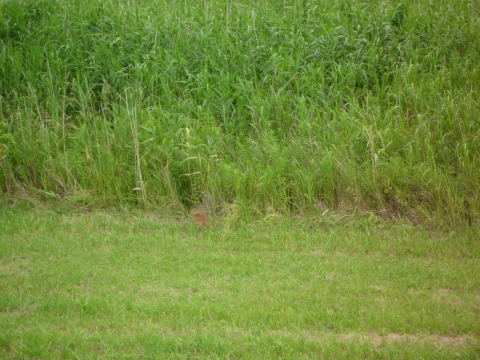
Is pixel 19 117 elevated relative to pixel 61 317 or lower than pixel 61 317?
elevated

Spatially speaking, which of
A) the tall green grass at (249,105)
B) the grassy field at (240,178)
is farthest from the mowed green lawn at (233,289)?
the tall green grass at (249,105)

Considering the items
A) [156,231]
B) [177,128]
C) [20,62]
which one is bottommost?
[156,231]

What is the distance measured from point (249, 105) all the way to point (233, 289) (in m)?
3.17

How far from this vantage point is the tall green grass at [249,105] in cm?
611

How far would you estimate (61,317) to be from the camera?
4.11m

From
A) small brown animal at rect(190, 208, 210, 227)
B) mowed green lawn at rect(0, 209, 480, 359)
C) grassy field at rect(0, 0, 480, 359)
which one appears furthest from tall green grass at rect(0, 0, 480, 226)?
mowed green lawn at rect(0, 209, 480, 359)

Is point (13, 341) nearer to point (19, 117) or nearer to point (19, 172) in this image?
point (19, 172)

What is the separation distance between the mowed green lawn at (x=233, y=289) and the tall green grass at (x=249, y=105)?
47cm

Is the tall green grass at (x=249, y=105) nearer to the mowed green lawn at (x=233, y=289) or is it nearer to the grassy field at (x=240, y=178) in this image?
the grassy field at (x=240, y=178)

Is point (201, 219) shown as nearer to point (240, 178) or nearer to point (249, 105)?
point (240, 178)

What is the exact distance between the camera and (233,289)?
14.9 ft

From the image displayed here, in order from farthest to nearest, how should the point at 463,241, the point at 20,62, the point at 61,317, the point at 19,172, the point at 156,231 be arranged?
the point at 20,62 < the point at 19,172 < the point at 156,231 < the point at 463,241 < the point at 61,317

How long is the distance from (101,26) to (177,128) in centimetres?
256

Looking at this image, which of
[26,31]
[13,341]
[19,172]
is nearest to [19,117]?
[19,172]
